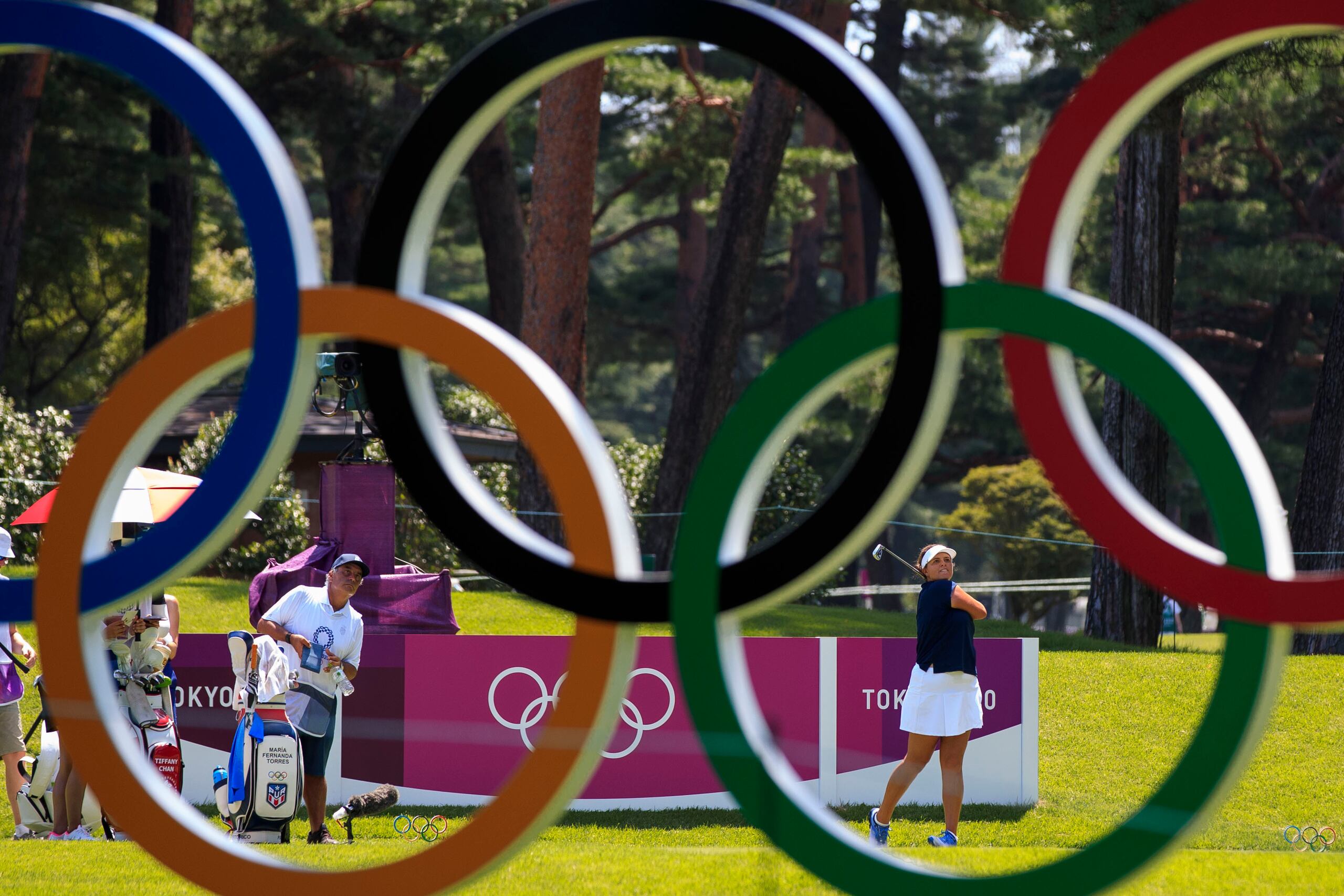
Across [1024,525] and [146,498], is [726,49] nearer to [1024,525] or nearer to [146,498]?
[146,498]

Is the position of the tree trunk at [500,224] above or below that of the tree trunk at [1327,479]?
above

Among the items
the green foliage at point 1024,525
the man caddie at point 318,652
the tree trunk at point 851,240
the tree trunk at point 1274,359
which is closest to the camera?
the man caddie at point 318,652

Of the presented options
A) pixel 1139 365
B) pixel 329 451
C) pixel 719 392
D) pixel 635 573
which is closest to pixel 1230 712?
pixel 1139 365

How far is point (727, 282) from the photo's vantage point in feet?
60.9

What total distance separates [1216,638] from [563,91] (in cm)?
1728

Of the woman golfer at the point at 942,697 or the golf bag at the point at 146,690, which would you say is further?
the golf bag at the point at 146,690

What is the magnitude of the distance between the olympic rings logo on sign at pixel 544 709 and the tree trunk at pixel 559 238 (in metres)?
7.10

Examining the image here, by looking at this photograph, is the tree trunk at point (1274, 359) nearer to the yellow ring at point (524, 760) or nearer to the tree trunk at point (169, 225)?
the tree trunk at point (169, 225)

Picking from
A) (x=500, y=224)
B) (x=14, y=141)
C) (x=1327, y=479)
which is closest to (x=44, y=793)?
(x=1327, y=479)

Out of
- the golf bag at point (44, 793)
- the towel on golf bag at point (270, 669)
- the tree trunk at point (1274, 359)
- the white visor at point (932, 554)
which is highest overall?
the tree trunk at point (1274, 359)

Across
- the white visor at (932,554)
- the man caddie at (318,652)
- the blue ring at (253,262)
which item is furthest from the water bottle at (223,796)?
the white visor at (932,554)

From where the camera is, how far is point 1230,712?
14.9 ft

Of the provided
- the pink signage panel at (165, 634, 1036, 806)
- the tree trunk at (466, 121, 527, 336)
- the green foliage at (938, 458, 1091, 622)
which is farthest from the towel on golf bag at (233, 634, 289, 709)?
the green foliage at (938, 458, 1091, 622)

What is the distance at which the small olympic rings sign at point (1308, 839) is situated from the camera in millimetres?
9266
